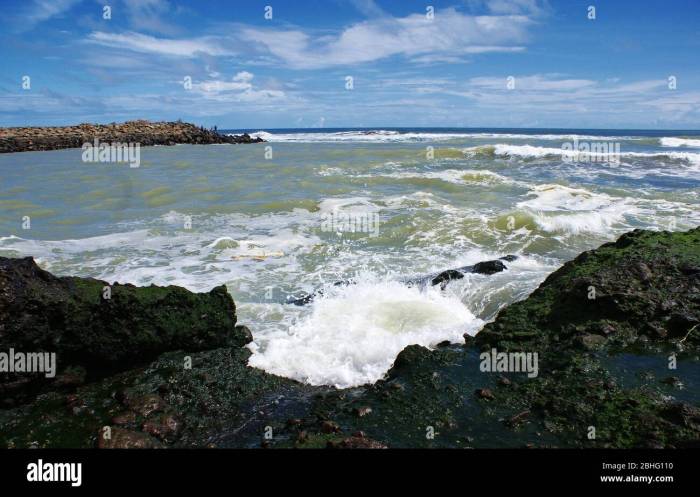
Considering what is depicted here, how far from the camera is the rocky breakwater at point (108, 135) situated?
48.2 m

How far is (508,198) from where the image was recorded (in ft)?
54.4

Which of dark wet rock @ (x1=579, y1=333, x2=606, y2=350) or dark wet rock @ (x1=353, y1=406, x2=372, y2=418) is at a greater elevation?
dark wet rock @ (x1=579, y1=333, x2=606, y2=350)

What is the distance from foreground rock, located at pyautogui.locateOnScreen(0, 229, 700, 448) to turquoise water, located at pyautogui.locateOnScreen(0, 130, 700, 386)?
834 mm

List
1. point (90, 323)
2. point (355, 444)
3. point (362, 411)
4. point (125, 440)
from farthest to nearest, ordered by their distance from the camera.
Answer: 1. point (90, 323)
2. point (362, 411)
3. point (125, 440)
4. point (355, 444)

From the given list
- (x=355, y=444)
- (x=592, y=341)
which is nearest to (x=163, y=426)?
(x=355, y=444)

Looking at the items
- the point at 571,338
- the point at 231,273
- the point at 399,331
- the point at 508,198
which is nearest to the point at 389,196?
the point at 508,198

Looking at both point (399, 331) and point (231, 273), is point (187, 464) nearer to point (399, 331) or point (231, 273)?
point (399, 331)

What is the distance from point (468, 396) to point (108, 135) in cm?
6030

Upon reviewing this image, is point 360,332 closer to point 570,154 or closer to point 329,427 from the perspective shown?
point 329,427

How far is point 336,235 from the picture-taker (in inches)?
473

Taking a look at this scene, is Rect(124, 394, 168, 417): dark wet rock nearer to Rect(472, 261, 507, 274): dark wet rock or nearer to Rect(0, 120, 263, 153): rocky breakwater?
Rect(472, 261, 507, 274): dark wet rock

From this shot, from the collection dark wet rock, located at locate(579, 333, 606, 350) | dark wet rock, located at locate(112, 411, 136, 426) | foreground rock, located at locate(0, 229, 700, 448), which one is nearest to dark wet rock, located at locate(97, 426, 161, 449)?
foreground rock, located at locate(0, 229, 700, 448)

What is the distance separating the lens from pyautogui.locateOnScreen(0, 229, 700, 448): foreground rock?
12.6 feet

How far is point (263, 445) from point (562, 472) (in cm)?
212
